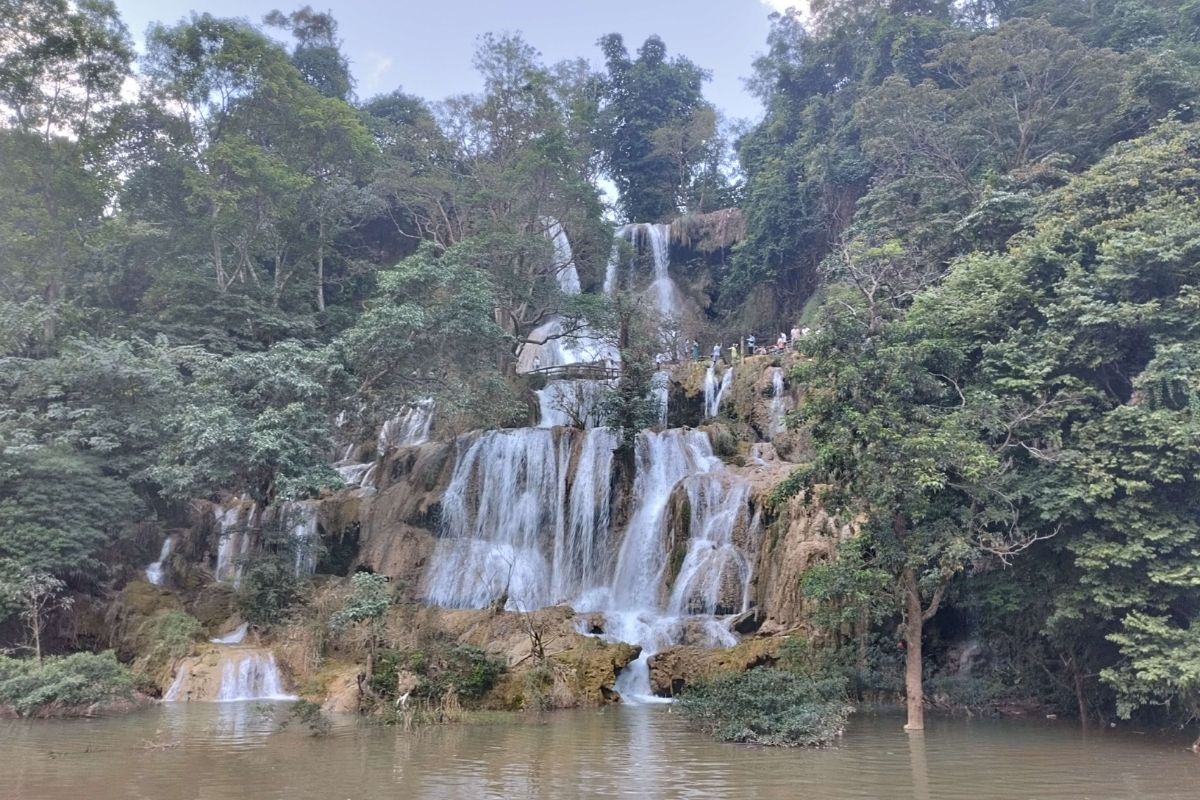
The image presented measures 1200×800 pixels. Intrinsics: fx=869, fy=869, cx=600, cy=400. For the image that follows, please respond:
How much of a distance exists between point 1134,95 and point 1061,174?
10.5 ft

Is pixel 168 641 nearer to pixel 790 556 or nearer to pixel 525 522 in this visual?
pixel 525 522

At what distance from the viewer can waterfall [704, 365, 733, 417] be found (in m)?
24.4

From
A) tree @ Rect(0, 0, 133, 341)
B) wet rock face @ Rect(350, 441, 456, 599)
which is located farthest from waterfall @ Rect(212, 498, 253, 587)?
tree @ Rect(0, 0, 133, 341)

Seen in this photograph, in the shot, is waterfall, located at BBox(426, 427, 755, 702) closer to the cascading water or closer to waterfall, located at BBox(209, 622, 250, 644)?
waterfall, located at BBox(209, 622, 250, 644)

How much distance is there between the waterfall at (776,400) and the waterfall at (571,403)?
4.54 m

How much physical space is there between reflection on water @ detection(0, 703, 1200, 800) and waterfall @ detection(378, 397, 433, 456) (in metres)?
14.8

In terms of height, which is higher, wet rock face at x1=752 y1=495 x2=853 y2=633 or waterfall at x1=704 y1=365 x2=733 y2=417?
waterfall at x1=704 y1=365 x2=733 y2=417

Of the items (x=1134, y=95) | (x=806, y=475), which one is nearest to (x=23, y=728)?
(x=806, y=475)

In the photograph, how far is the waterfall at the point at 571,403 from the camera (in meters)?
24.6

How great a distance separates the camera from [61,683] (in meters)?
12.9

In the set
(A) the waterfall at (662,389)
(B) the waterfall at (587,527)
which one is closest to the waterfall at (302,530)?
(B) the waterfall at (587,527)

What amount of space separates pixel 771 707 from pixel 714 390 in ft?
47.2

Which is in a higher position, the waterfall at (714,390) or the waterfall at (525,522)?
the waterfall at (714,390)

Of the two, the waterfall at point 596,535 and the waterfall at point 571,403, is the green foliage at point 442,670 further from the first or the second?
the waterfall at point 571,403
